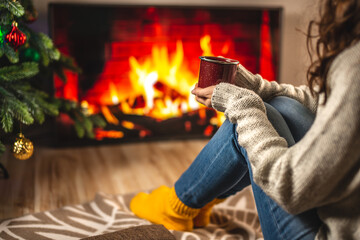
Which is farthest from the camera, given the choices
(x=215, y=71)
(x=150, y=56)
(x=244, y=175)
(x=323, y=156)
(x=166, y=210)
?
(x=150, y=56)

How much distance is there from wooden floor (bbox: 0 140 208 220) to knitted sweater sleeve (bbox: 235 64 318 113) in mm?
799

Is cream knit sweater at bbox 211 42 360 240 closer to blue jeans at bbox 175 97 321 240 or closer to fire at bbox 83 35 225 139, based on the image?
blue jeans at bbox 175 97 321 240

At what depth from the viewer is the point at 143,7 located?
2.16 meters

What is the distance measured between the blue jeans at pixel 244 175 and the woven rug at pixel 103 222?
7.5 inches

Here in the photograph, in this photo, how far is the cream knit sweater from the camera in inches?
29.4

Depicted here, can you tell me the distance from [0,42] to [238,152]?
0.84m

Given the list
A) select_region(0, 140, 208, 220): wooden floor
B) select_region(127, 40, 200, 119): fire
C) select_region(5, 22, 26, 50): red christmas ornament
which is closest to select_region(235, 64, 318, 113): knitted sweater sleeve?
select_region(5, 22, 26, 50): red christmas ornament

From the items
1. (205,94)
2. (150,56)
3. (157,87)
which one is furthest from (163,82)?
(205,94)

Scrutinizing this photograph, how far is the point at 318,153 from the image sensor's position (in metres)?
0.77

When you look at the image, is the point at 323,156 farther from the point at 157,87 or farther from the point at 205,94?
the point at 157,87

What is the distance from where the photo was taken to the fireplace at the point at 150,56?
215 cm

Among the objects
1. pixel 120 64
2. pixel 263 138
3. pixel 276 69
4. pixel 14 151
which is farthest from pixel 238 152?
pixel 276 69

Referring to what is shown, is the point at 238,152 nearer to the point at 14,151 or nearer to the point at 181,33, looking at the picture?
the point at 14,151

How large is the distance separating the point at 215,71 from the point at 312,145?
381 millimetres
